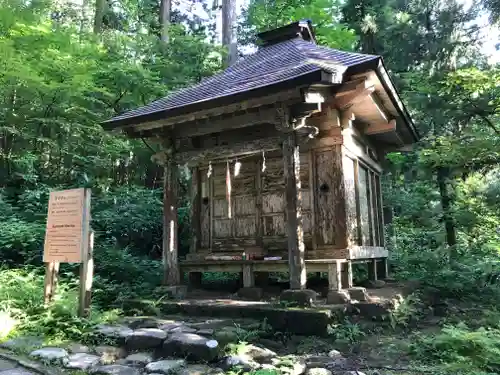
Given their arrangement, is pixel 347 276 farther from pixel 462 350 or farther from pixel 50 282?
pixel 50 282

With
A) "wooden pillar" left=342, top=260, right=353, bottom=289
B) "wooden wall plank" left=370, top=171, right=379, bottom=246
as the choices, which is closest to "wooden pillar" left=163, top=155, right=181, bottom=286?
"wooden pillar" left=342, top=260, right=353, bottom=289

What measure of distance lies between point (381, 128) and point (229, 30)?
10941mm

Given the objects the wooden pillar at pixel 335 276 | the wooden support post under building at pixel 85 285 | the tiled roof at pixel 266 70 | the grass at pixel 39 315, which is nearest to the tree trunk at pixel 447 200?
the tiled roof at pixel 266 70

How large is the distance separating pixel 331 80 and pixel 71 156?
10146mm

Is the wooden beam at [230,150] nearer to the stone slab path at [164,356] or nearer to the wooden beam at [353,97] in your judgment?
the wooden beam at [353,97]

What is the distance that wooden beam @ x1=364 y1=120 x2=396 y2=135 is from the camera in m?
9.12

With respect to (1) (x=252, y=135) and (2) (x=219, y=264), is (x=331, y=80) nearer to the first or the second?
(1) (x=252, y=135)

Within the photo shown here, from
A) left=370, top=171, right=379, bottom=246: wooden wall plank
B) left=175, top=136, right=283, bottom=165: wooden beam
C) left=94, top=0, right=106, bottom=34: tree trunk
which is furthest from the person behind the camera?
left=94, top=0, right=106, bottom=34: tree trunk

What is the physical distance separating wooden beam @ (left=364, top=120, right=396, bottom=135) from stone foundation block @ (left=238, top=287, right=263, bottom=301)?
4.49 m

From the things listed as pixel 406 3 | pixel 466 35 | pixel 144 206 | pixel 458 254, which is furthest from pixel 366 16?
pixel 144 206

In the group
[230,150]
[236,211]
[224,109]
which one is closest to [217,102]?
[224,109]

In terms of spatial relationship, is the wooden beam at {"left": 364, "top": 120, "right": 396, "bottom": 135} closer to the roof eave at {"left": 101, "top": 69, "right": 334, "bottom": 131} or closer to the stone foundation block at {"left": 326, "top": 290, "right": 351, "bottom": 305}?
the roof eave at {"left": 101, "top": 69, "right": 334, "bottom": 131}

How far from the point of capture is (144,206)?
A: 11555mm

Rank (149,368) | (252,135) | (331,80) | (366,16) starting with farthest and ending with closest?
(366,16) → (252,135) → (331,80) → (149,368)
